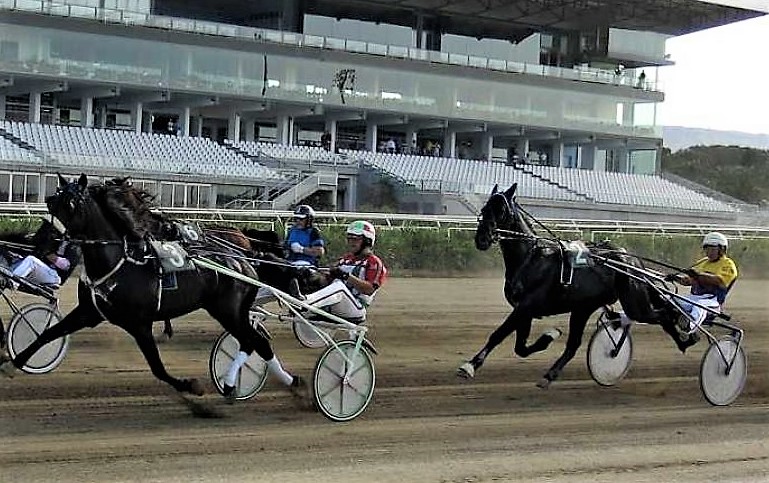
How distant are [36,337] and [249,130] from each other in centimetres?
2448

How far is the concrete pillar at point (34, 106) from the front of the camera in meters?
27.3

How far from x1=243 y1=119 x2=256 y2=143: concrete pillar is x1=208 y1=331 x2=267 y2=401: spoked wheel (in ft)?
80.8

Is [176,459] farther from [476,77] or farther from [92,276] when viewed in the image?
[476,77]

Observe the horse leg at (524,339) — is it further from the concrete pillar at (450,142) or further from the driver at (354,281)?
the concrete pillar at (450,142)

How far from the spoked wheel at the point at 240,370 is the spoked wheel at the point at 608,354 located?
2.75 meters

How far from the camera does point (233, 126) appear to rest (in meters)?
31.0

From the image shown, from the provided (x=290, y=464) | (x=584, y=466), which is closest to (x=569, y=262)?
A: (x=584, y=466)

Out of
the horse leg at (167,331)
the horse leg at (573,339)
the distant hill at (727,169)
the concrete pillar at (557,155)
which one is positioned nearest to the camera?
the horse leg at (573,339)

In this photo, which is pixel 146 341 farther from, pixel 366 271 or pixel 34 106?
pixel 34 106

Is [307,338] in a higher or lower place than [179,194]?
lower

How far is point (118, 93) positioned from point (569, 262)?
74.2ft

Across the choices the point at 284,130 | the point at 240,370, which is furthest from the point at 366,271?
the point at 284,130

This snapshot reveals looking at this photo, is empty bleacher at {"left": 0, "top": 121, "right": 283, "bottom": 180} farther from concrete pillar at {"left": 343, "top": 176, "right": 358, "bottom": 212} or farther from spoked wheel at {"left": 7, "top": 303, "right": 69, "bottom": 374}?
spoked wheel at {"left": 7, "top": 303, "right": 69, "bottom": 374}

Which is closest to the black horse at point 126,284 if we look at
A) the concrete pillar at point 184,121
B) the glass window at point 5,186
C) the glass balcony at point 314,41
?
the glass window at point 5,186
